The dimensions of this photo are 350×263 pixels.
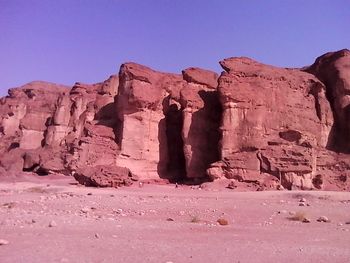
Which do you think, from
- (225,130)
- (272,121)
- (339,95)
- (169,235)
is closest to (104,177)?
(225,130)

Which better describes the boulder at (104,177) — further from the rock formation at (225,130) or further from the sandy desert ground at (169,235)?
the sandy desert ground at (169,235)

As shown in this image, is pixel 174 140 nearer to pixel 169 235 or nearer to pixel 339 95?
pixel 339 95

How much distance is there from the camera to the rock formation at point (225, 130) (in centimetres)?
2802

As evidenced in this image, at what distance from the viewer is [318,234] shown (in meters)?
9.19

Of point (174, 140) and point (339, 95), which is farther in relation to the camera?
point (174, 140)

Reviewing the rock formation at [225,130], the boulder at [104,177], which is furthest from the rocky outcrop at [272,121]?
the boulder at [104,177]

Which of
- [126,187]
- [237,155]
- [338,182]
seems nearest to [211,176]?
[237,155]

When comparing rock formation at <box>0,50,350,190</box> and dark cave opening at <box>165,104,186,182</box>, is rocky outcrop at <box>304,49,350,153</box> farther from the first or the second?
dark cave opening at <box>165,104,186,182</box>

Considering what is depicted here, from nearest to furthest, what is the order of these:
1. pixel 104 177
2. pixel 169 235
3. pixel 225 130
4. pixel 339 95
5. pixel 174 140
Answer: pixel 169 235
pixel 104 177
pixel 225 130
pixel 339 95
pixel 174 140

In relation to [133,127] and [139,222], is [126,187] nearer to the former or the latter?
[133,127]

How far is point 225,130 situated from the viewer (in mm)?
29297

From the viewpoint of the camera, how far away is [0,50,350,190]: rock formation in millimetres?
28016

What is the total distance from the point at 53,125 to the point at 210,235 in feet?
138

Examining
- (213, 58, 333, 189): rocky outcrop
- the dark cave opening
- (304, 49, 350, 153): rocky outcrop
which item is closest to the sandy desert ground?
(213, 58, 333, 189): rocky outcrop
